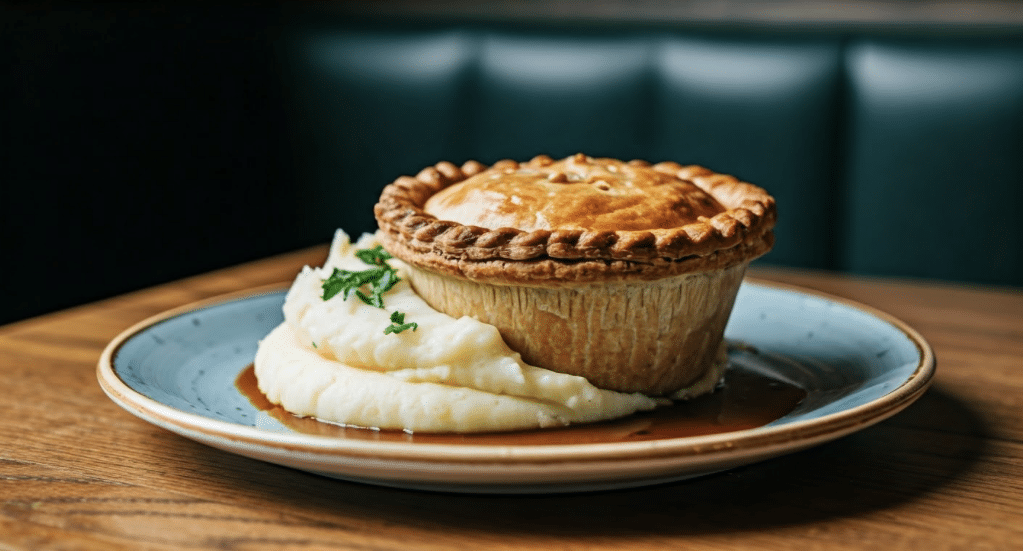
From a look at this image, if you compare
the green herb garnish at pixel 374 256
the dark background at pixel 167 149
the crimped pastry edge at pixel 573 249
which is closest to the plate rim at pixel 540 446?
the crimped pastry edge at pixel 573 249

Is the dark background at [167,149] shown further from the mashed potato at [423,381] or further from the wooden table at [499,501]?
the mashed potato at [423,381]

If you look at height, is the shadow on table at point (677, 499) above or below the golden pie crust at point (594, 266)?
below

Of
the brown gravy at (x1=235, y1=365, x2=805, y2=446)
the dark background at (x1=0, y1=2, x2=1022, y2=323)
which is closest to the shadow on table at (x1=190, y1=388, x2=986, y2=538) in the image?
the brown gravy at (x1=235, y1=365, x2=805, y2=446)

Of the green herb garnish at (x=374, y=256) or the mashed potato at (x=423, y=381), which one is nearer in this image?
the mashed potato at (x=423, y=381)

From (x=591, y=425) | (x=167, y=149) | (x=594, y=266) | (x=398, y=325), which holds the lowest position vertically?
(x=167, y=149)

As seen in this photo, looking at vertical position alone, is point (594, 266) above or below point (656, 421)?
above

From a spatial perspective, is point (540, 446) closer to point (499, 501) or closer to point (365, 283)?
point (499, 501)

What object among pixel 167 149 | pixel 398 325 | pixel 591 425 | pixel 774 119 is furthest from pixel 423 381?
pixel 167 149
